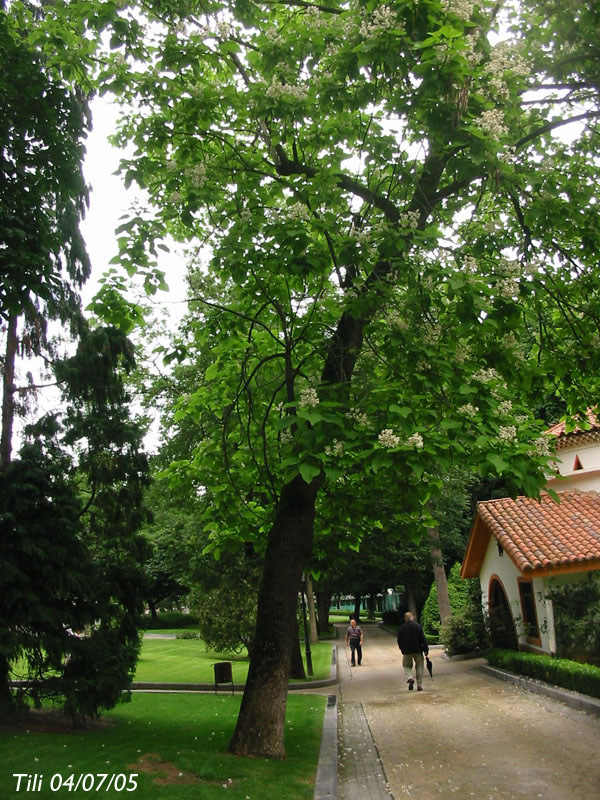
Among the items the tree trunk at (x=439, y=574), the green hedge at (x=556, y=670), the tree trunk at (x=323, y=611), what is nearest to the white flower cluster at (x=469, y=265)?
the green hedge at (x=556, y=670)

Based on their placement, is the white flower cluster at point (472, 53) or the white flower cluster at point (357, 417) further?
the white flower cluster at point (357, 417)

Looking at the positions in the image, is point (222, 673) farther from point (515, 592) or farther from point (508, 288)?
point (508, 288)

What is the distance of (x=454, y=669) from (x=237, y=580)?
296 inches

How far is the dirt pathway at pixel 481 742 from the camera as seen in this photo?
7.75m

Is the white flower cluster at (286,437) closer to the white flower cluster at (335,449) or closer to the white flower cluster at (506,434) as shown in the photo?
the white flower cluster at (335,449)

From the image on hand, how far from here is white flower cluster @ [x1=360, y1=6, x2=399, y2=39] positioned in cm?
638

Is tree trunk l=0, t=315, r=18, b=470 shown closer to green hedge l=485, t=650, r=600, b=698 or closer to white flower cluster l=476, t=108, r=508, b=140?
white flower cluster l=476, t=108, r=508, b=140

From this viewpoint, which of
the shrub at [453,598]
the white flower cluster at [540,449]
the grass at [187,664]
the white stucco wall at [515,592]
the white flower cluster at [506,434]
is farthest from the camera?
the shrub at [453,598]

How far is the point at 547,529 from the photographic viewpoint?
62.1 ft

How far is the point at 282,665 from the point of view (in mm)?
8852

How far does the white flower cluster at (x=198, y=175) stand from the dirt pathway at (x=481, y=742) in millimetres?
7194

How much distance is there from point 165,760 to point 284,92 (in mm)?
7853

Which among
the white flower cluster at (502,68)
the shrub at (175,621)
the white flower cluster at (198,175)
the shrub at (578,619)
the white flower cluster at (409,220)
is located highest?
the white flower cluster at (502,68)

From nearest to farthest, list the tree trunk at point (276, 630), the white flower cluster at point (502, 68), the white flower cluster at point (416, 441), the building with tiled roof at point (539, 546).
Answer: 1. the white flower cluster at point (416, 441)
2. the white flower cluster at point (502, 68)
3. the tree trunk at point (276, 630)
4. the building with tiled roof at point (539, 546)
